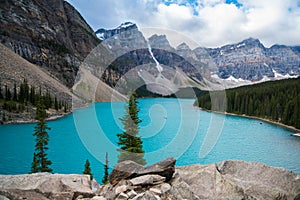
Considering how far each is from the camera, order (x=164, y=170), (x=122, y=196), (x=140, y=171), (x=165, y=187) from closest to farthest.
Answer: (x=122, y=196) → (x=165, y=187) → (x=164, y=170) → (x=140, y=171)

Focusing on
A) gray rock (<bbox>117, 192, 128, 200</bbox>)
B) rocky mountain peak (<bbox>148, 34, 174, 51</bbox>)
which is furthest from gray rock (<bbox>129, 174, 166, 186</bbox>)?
rocky mountain peak (<bbox>148, 34, 174, 51</bbox>)

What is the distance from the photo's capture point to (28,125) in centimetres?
5619

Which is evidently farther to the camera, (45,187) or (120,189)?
(45,187)

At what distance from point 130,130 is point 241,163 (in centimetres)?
960

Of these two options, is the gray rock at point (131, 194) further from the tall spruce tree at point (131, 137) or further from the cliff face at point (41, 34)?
the cliff face at point (41, 34)

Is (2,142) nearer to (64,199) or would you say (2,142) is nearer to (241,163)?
(64,199)

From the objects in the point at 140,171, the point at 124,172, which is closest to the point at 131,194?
the point at 140,171

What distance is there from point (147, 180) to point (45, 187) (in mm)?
3392

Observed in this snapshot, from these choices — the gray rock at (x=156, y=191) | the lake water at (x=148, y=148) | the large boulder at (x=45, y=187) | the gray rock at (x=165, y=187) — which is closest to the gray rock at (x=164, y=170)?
the gray rock at (x=165, y=187)

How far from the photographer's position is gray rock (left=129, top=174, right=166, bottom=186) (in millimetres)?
6992

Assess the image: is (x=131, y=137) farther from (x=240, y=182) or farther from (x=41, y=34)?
(x=41, y=34)

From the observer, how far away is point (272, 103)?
79688 millimetres

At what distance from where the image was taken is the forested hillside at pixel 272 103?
222 feet

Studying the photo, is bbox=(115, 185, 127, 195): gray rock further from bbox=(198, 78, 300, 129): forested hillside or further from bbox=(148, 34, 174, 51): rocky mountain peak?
bbox=(198, 78, 300, 129): forested hillside
